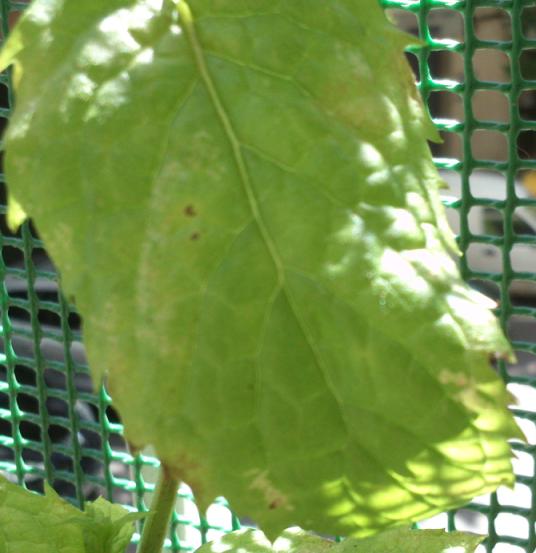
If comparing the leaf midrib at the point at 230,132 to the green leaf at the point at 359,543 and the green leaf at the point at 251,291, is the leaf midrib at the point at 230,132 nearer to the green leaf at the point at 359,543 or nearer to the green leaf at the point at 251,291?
the green leaf at the point at 251,291

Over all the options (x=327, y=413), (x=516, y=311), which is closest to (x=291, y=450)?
(x=327, y=413)

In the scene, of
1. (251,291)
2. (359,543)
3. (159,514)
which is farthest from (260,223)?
(359,543)

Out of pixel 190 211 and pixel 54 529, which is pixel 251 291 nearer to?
pixel 190 211

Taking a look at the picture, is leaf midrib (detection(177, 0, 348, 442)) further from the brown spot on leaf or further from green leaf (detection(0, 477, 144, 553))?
green leaf (detection(0, 477, 144, 553))

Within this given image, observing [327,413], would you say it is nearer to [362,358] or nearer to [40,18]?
[362,358]

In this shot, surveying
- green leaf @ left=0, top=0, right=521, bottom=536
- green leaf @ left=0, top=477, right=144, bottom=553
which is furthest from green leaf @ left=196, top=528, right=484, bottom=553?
green leaf @ left=0, top=0, right=521, bottom=536

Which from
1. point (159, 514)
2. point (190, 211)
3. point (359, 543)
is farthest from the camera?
point (359, 543)

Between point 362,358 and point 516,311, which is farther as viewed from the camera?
point 516,311
